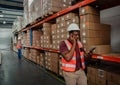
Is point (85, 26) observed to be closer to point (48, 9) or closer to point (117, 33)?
point (117, 33)

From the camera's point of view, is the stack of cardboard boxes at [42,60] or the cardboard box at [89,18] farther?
the stack of cardboard boxes at [42,60]

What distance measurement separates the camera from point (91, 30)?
340cm

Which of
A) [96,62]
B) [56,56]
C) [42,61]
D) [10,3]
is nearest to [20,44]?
[10,3]

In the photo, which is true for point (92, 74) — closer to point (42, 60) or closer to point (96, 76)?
point (96, 76)

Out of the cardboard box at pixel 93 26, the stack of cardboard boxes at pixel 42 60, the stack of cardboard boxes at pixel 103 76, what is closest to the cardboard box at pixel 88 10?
the cardboard box at pixel 93 26

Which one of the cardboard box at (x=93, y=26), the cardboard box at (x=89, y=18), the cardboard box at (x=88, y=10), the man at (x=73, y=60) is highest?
the cardboard box at (x=88, y=10)

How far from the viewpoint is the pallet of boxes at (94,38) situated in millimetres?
3178

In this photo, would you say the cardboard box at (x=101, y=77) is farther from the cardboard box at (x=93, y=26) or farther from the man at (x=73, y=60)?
the cardboard box at (x=93, y=26)

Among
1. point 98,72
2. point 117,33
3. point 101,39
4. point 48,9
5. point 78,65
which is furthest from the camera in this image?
point 48,9

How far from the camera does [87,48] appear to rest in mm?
3342

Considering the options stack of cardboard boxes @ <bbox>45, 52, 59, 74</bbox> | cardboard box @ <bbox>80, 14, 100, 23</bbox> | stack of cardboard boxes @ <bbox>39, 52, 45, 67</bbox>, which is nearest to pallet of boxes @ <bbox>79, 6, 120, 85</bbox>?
cardboard box @ <bbox>80, 14, 100, 23</bbox>

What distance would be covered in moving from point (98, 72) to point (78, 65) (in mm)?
989

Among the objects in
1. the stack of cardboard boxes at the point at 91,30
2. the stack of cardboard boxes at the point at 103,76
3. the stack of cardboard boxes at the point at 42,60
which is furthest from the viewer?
the stack of cardboard boxes at the point at 42,60

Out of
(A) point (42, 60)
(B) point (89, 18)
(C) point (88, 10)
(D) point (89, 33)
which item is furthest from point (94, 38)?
(A) point (42, 60)
